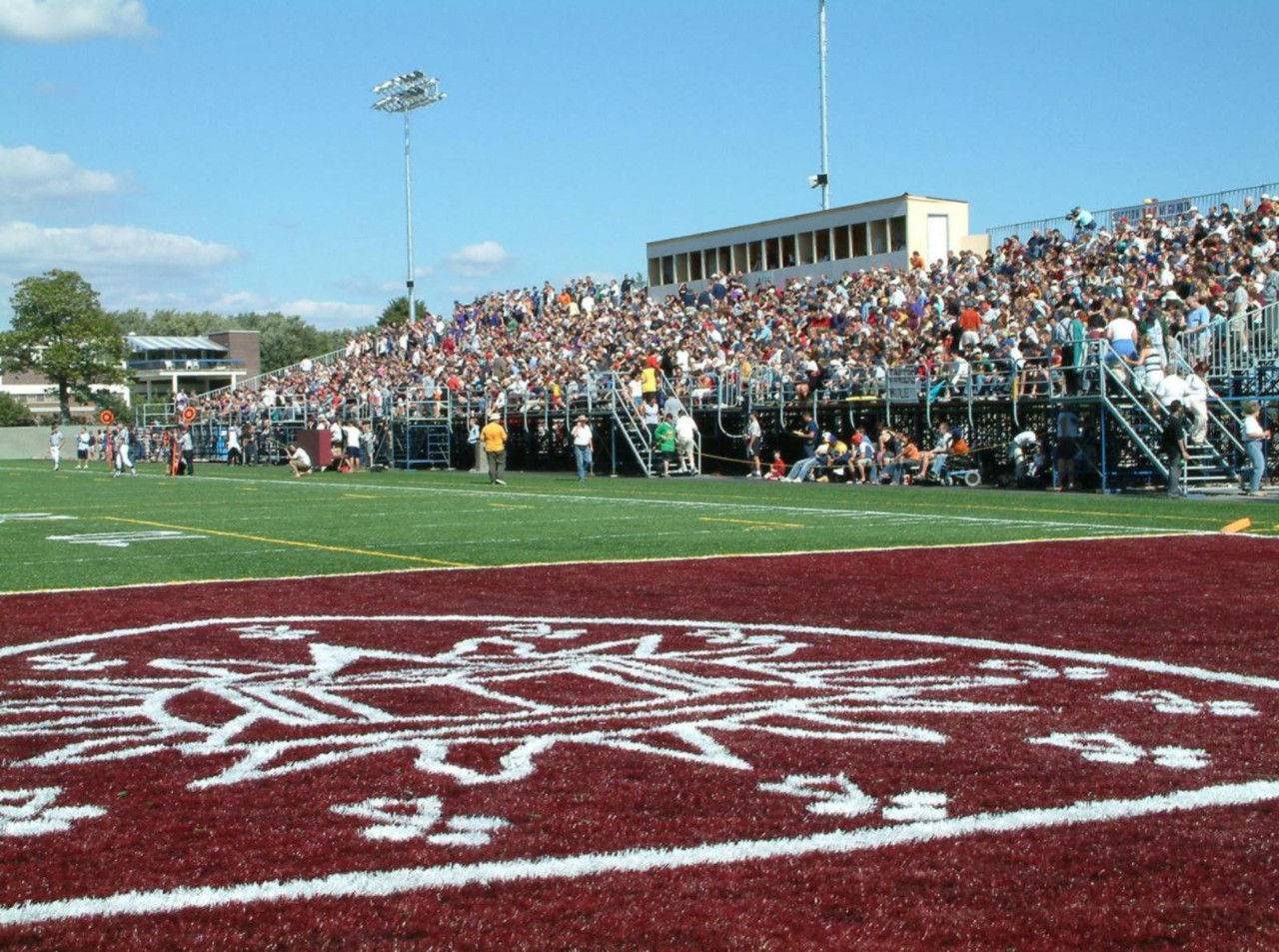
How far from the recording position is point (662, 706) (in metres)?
7.72

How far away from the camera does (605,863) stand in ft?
16.3

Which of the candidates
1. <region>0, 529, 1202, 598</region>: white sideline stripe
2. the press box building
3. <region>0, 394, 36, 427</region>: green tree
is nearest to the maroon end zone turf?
<region>0, 529, 1202, 598</region>: white sideline stripe

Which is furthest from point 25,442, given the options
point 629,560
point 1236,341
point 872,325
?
point 629,560

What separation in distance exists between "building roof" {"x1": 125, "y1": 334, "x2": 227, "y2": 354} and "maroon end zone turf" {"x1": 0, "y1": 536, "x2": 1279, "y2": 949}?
13175cm

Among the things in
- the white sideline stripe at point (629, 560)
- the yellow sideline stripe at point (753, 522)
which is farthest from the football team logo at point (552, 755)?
the yellow sideline stripe at point (753, 522)

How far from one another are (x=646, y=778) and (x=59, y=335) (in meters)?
107

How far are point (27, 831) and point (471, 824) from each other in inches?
58.2

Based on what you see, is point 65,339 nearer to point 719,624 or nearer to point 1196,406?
point 1196,406

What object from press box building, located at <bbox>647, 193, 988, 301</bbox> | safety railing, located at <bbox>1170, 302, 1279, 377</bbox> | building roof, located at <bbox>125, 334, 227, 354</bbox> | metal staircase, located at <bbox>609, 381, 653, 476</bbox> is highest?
building roof, located at <bbox>125, 334, 227, 354</bbox>

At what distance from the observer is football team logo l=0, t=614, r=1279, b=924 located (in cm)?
510

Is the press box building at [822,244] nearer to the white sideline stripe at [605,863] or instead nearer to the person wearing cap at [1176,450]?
the person wearing cap at [1176,450]

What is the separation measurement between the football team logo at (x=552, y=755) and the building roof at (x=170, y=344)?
132812mm

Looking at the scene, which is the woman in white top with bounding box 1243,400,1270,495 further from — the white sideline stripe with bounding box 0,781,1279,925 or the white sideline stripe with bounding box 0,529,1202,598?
the white sideline stripe with bounding box 0,781,1279,925

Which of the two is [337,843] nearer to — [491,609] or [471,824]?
[471,824]
